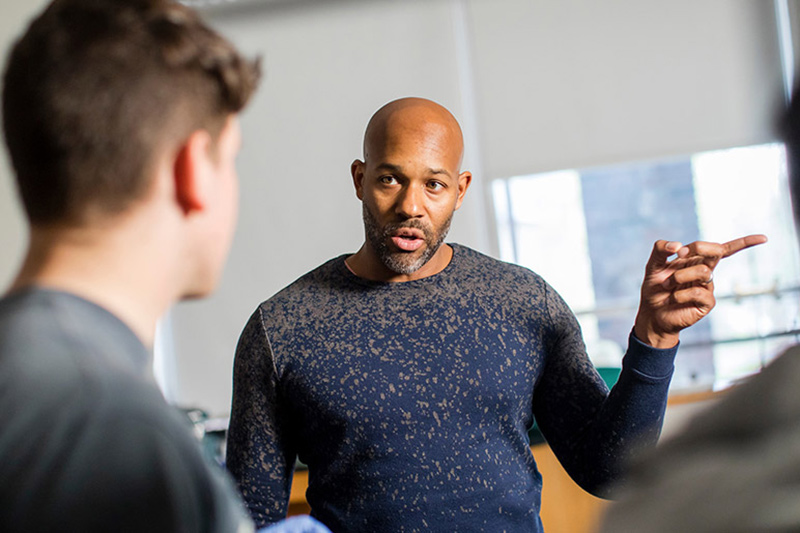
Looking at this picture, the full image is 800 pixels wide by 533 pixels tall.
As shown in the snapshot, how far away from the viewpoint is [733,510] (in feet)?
1.39

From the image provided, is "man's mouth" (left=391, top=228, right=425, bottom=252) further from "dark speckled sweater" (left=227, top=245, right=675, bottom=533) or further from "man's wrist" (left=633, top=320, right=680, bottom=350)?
"man's wrist" (left=633, top=320, right=680, bottom=350)

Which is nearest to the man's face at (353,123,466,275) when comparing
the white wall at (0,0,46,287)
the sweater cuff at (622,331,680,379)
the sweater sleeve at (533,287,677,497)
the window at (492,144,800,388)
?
the sweater sleeve at (533,287,677,497)

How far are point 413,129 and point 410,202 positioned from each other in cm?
16

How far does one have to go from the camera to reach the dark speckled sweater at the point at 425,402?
1382 millimetres

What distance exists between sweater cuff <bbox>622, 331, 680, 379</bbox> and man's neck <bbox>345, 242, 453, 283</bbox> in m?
0.42

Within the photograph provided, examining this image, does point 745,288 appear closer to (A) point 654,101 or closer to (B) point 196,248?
(A) point 654,101

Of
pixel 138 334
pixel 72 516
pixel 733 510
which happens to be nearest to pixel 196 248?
pixel 138 334

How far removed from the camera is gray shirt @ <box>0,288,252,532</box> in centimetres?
55

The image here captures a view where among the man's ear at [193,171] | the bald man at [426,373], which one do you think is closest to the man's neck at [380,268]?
the bald man at [426,373]

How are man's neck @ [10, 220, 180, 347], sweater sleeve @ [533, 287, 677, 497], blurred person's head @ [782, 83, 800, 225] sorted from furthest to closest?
1. sweater sleeve @ [533, 287, 677, 497]
2. man's neck @ [10, 220, 180, 347]
3. blurred person's head @ [782, 83, 800, 225]

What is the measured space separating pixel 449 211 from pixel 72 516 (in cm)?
111

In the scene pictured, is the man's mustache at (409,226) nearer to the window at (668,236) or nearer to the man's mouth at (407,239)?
the man's mouth at (407,239)

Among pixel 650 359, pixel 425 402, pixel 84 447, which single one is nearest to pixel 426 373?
pixel 425 402

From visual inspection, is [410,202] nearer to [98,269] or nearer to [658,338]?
[658,338]
